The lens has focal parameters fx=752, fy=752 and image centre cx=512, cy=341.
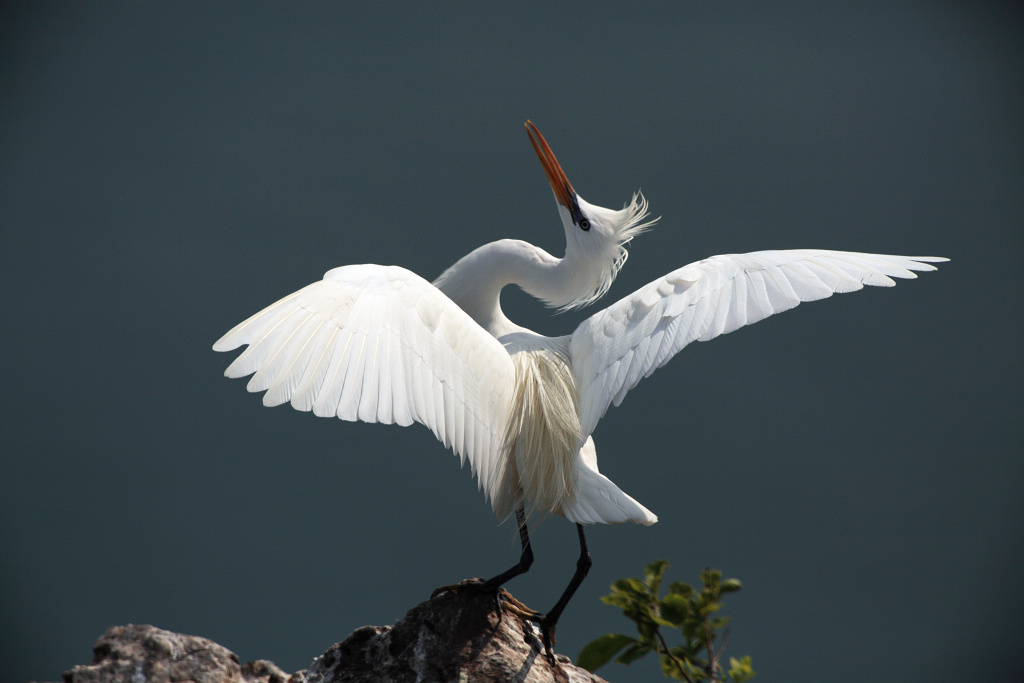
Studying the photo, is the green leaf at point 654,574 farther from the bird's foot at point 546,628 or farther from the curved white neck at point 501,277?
the curved white neck at point 501,277

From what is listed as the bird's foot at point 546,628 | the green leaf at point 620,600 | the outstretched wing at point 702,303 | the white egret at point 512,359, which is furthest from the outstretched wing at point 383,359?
the green leaf at point 620,600

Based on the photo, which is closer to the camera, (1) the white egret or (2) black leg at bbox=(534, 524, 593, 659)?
(1) the white egret

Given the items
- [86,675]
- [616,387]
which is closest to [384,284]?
[616,387]

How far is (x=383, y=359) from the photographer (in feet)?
2.97

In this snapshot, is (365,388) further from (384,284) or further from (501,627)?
(501,627)

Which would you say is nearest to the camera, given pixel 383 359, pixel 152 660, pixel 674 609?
pixel 383 359

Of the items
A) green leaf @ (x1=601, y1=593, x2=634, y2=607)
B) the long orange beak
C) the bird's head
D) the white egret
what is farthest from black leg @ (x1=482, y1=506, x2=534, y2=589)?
the long orange beak

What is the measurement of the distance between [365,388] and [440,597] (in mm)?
396

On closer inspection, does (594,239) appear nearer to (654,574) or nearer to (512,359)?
(512,359)

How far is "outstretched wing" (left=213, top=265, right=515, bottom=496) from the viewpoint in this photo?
0.85 meters

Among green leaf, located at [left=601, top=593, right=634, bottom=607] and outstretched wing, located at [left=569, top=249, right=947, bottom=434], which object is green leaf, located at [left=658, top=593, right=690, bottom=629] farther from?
outstretched wing, located at [left=569, top=249, right=947, bottom=434]

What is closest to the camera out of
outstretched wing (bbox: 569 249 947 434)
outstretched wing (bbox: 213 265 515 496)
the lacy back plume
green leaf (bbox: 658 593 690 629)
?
outstretched wing (bbox: 213 265 515 496)

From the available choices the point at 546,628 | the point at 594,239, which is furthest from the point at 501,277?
the point at 546,628

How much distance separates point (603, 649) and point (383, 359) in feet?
2.49
